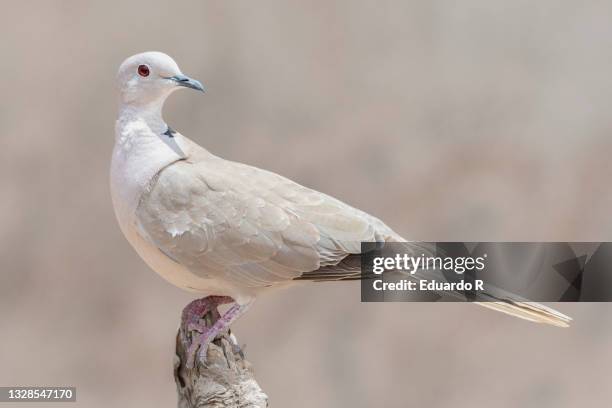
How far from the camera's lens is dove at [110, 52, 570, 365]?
3.23m

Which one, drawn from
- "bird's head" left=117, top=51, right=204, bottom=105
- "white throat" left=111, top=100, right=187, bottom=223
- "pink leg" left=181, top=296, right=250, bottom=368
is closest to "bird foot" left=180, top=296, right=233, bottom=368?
"pink leg" left=181, top=296, right=250, bottom=368

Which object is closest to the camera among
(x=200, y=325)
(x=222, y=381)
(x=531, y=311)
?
(x=531, y=311)

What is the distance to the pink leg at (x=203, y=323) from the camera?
11.0 ft

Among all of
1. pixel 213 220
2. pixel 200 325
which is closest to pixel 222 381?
pixel 200 325

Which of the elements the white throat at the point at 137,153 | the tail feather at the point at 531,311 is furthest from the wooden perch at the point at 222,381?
the tail feather at the point at 531,311

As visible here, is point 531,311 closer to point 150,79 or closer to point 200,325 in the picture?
point 200,325

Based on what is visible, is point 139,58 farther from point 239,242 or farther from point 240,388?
point 240,388

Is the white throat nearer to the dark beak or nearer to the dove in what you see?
the dove

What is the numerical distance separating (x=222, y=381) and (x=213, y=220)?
546 millimetres

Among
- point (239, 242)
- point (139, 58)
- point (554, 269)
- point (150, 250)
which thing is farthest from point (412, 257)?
point (554, 269)

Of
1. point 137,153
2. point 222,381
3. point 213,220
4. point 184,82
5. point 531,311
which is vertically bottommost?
point 222,381

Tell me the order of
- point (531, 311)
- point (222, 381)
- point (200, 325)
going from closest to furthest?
1. point (531, 311)
2. point (222, 381)
3. point (200, 325)

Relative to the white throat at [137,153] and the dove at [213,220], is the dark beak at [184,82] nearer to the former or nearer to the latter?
the dove at [213,220]

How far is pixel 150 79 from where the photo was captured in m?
3.30
